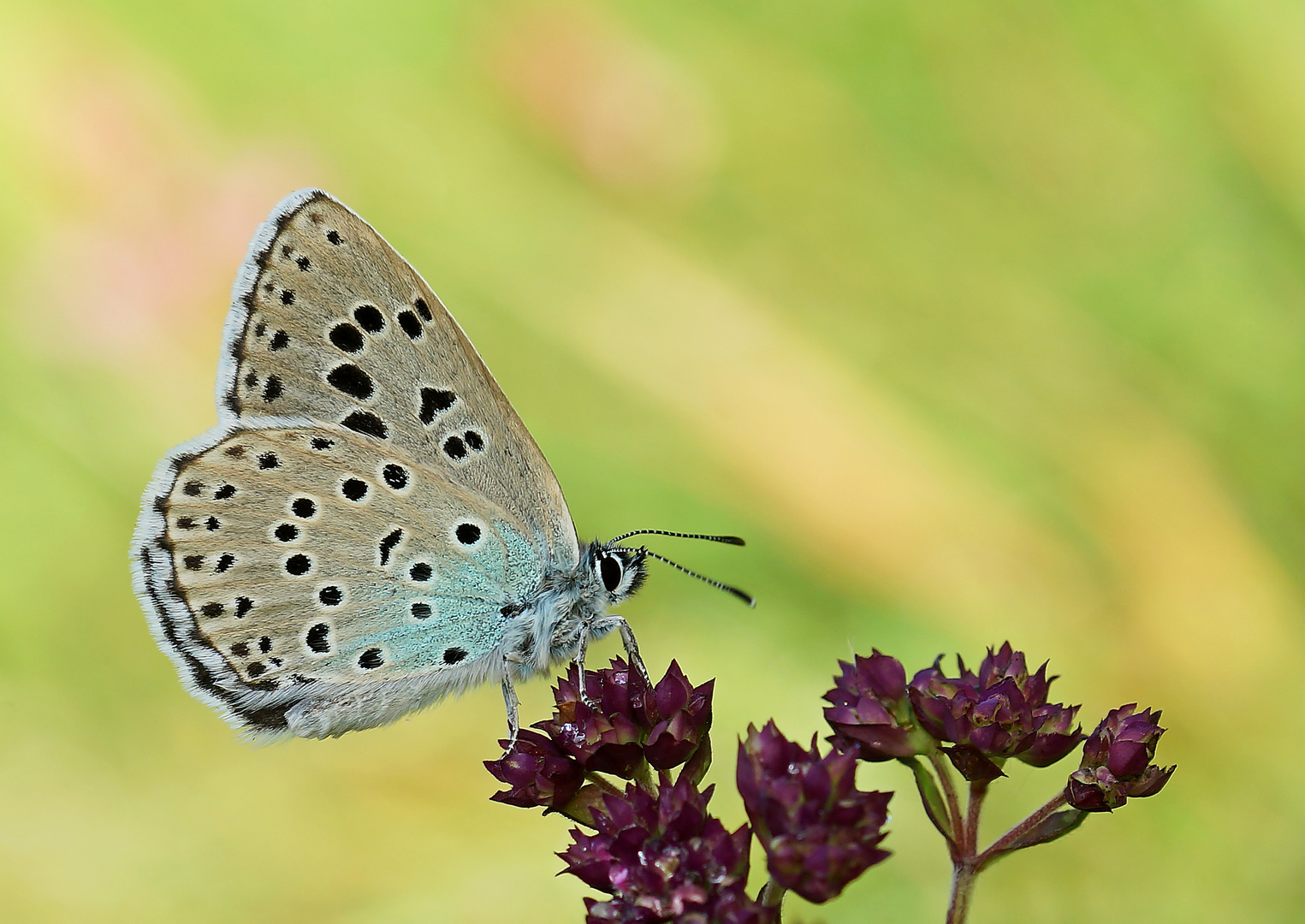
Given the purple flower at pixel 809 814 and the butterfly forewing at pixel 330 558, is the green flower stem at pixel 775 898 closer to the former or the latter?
the purple flower at pixel 809 814

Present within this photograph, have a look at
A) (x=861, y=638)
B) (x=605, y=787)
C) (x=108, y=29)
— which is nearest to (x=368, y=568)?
(x=605, y=787)

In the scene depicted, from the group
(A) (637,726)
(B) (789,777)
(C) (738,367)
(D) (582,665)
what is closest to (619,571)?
(D) (582,665)

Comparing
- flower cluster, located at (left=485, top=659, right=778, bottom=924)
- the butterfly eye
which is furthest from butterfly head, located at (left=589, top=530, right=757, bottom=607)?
flower cluster, located at (left=485, top=659, right=778, bottom=924)

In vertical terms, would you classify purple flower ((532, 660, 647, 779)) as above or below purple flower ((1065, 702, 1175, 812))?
above

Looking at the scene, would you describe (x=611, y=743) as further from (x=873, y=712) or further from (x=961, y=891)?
(x=961, y=891)

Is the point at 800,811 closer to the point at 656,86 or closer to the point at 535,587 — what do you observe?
the point at 535,587

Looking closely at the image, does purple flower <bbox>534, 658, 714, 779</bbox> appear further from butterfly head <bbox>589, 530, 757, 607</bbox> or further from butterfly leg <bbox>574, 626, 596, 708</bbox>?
butterfly head <bbox>589, 530, 757, 607</bbox>
